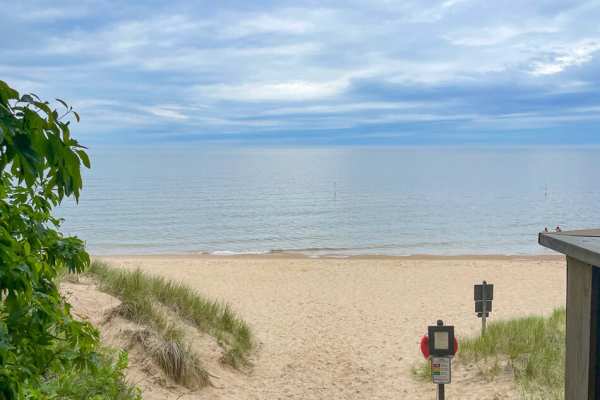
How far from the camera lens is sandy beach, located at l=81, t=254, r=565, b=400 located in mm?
9188

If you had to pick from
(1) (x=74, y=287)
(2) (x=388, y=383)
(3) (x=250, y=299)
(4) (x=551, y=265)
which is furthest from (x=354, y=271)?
(1) (x=74, y=287)

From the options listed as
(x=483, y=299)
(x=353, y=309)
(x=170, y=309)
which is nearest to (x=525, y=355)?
(x=483, y=299)

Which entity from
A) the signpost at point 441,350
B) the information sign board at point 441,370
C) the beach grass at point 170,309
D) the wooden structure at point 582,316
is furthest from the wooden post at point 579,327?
the beach grass at point 170,309

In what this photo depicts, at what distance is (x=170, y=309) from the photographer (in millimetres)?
9812

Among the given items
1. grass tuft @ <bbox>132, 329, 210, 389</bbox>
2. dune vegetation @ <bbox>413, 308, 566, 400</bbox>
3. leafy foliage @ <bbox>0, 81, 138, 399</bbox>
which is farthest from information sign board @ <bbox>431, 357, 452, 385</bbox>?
leafy foliage @ <bbox>0, 81, 138, 399</bbox>

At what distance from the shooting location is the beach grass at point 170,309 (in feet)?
28.3

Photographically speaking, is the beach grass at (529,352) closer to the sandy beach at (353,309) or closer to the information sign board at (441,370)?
the sandy beach at (353,309)

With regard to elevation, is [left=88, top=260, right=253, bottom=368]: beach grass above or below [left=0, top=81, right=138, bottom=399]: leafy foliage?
below

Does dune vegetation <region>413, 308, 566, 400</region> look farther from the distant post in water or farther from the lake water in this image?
the lake water

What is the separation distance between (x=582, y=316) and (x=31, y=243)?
2.69 meters

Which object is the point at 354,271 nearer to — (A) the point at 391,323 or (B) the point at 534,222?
(A) the point at 391,323

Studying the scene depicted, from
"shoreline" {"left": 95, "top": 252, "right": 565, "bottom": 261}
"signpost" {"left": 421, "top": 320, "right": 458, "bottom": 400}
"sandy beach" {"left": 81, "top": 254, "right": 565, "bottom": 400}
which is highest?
"signpost" {"left": 421, "top": 320, "right": 458, "bottom": 400}

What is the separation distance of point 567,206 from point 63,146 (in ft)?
197

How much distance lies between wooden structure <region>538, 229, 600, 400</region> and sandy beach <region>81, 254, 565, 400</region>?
5.14 m
